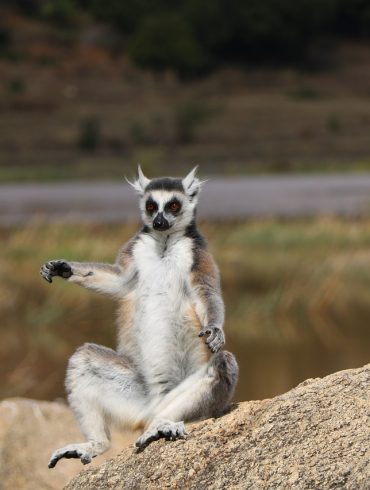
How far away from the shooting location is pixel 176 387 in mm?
6914

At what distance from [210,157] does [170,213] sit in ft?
150

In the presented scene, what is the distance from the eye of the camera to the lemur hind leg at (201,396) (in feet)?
22.0

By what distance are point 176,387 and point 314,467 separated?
118 centimetres

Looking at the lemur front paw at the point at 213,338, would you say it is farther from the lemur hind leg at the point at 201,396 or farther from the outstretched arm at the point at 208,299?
the lemur hind leg at the point at 201,396

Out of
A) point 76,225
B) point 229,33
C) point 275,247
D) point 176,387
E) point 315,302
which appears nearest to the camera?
point 176,387

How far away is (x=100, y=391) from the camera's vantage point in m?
7.06

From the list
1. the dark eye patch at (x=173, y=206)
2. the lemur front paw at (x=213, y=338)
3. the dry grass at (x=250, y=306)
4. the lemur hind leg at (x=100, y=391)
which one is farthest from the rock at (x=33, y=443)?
the dry grass at (x=250, y=306)

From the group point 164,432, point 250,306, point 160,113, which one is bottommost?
point 164,432

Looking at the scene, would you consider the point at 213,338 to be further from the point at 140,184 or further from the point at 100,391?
the point at 140,184

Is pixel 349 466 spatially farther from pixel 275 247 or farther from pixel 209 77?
pixel 209 77

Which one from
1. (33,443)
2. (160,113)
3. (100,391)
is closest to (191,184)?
(100,391)

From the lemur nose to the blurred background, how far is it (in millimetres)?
9693

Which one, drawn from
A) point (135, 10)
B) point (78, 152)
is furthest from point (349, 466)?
point (135, 10)

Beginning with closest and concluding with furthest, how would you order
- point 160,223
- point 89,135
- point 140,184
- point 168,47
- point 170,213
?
point 160,223 < point 170,213 < point 140,184 < point 89,135 < point 168,47
